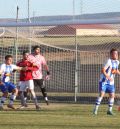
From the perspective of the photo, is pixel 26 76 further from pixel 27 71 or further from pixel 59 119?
pixel 59 119

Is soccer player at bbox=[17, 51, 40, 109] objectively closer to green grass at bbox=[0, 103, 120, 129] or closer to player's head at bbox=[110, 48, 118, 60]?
green grass at bbox=[0, 103, 120, 129]

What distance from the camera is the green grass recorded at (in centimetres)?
1579

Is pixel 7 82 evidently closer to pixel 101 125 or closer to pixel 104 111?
pixel 104 111

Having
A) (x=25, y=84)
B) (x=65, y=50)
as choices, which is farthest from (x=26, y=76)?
(x=65, y=50)

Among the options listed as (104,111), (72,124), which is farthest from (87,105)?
(72,124)

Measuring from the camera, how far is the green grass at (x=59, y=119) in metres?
15.8

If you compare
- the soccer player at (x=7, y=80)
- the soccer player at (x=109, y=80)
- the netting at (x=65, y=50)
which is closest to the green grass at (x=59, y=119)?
the soccer player at (x=109, y=80)

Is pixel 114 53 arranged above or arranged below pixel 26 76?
above

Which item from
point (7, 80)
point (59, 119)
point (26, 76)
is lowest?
point (59, 119)

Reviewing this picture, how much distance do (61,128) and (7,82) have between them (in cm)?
531

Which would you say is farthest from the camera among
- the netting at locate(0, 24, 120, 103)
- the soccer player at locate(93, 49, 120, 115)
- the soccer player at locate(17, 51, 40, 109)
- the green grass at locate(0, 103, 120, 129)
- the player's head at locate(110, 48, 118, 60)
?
the netting at locate(0, 24, 120, 103)

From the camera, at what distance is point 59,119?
17.3m

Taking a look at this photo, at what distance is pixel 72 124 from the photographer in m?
16.2

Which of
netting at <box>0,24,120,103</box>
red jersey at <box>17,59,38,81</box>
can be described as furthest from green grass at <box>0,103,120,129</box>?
netting at <box>0,24,120,103</box>
